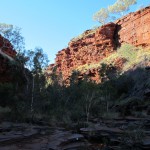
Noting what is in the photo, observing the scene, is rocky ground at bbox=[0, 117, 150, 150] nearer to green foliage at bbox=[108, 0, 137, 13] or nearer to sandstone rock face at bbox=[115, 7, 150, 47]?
sandstone rock face at bbox=[115, 7, 150, 47]

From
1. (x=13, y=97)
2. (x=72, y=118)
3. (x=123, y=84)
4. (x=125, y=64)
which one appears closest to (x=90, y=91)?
(x=72, y=118)

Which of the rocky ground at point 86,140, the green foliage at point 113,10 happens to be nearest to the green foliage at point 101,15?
the green foliage at point 113,10

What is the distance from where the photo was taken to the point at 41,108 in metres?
27.7

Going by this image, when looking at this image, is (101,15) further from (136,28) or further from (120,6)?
(136,28)

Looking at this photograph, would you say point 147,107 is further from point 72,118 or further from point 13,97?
point 13,97

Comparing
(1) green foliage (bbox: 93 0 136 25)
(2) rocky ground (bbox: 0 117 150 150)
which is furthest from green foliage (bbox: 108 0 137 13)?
(2) rocky ground (bbox: 0 117 150 150)

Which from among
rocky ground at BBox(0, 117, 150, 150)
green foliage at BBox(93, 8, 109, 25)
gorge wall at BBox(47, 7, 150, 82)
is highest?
green foliage at BBox(93, 8, 109, 25)

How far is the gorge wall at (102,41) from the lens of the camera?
48.5 m

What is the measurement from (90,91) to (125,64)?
67.9 ft

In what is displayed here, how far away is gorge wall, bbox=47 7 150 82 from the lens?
4847 centimetres

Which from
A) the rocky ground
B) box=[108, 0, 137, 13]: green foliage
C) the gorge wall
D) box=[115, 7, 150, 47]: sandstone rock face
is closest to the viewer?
the rocky ground

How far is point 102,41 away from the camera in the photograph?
54500mm

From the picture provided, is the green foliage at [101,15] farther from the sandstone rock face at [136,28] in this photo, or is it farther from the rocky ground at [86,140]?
the rocky ground at [86,140]

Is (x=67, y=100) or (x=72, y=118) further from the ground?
(x=67, y=100)
